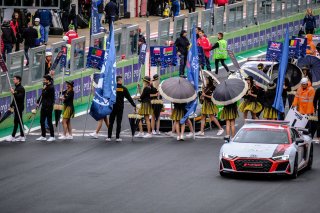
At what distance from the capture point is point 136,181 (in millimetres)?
27422

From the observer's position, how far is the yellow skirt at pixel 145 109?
34781mm

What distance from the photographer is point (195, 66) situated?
35.8 meters

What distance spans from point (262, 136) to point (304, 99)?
5.55 m

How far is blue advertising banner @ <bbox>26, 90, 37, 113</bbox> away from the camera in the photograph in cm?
3822

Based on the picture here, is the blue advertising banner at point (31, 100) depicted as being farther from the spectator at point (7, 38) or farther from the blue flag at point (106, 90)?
the spectator at point (7, 38)

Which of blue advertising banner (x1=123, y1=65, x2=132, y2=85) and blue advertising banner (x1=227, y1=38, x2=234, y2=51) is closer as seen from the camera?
blue advertising banner (x1=123, y1=65, x2=132, y2=85)

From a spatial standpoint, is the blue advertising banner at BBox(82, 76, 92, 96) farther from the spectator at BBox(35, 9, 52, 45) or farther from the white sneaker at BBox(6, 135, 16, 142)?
the white sneaker at BBox(6, 135, 16, 142)

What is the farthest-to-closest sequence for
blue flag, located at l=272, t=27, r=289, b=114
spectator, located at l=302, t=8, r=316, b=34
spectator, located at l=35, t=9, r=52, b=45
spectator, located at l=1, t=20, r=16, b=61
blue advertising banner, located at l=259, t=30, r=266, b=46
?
blue advertising banner, located at l=259, t=30, r=266, b=46
spectator, located at l=302, t=8, r=316, b=34
spectator, located at l=35, t=9, r=52, b=45
spectator, located at l=1, t=20, r=16, b=61
blue flag, located at l=272, t=27, r=289, b=114

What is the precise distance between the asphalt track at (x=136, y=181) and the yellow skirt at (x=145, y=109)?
796 mm

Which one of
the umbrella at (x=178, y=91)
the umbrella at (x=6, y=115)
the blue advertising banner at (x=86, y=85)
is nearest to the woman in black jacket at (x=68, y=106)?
the umbrella at (x=6, y=115)

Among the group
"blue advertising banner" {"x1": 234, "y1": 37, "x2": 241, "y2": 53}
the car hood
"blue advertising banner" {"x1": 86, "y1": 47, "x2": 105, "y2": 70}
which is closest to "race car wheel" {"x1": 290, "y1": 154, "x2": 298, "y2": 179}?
the car hood

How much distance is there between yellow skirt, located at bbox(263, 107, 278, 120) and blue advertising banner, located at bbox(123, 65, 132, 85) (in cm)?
1111

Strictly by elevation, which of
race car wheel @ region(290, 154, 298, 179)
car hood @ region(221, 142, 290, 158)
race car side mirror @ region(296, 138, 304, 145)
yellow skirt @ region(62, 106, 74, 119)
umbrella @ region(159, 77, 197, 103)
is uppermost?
umbrella @ region(159, 77, 197, 103)

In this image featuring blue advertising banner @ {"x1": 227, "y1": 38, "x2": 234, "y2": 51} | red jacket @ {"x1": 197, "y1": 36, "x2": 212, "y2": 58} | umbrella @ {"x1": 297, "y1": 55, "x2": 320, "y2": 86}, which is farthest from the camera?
blue advertising banner @ {"x1": 227, "y1": 38, "x2": 234, "y2": 51}
